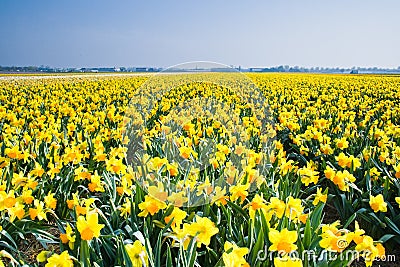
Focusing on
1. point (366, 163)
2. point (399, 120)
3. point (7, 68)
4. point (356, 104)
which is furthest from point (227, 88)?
point (7, 68)

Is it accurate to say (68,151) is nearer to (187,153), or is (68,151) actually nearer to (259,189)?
(187,153)

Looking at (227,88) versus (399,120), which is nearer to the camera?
(399,120)

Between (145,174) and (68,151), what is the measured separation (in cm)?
110

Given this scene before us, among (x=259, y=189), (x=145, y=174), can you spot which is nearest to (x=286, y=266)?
(x=259, y=189)

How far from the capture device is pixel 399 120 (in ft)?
26.3

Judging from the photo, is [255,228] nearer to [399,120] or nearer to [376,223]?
[376,223]

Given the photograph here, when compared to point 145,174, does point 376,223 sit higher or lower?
lower

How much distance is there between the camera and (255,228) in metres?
2.30

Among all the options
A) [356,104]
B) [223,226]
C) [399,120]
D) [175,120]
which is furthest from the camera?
[356,104]

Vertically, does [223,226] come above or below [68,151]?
below

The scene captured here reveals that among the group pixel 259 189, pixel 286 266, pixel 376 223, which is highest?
pixel 286 266

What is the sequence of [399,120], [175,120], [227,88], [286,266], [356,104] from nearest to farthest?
1. [286,266]
2. [175,120]
3. [399,120]
4. [356,104]
5. [227,88]

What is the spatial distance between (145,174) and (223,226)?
0.86 metres

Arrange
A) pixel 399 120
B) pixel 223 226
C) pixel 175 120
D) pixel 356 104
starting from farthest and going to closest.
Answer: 1. pixel 356 104
2. pixel 399 120
3. pixel 175 120
4. pixel 223 226
